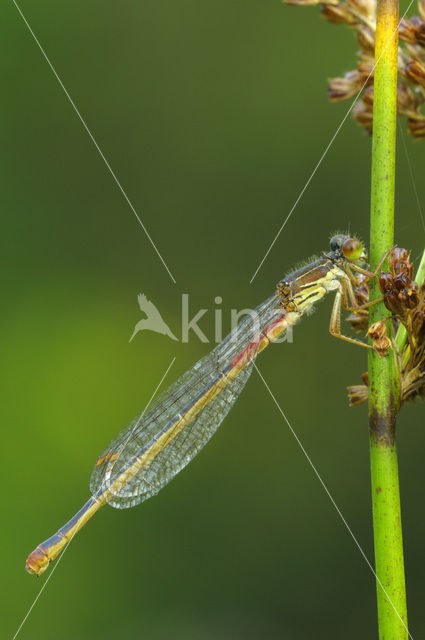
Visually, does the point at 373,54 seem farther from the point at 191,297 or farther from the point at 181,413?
the point at 191,297

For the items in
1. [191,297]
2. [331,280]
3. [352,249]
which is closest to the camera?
[352,249]

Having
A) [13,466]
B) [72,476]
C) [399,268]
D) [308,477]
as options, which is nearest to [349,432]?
[308,477]

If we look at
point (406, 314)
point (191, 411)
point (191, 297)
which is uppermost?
point (191, 297)

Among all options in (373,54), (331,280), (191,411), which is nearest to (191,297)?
(191,411)

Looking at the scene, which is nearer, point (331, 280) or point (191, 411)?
point (331, 280)

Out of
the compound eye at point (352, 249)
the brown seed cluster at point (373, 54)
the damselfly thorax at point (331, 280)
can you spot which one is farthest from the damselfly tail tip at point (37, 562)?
the brown seed cluster at point (373, 54)

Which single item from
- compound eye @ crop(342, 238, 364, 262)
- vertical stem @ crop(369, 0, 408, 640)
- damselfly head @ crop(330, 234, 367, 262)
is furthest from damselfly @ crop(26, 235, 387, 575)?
vertical stem @ crop(369, 0, 408, 640)

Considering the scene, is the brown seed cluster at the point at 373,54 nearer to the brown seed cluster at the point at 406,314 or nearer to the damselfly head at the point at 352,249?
the brown seed cluster at the point at 406,314
